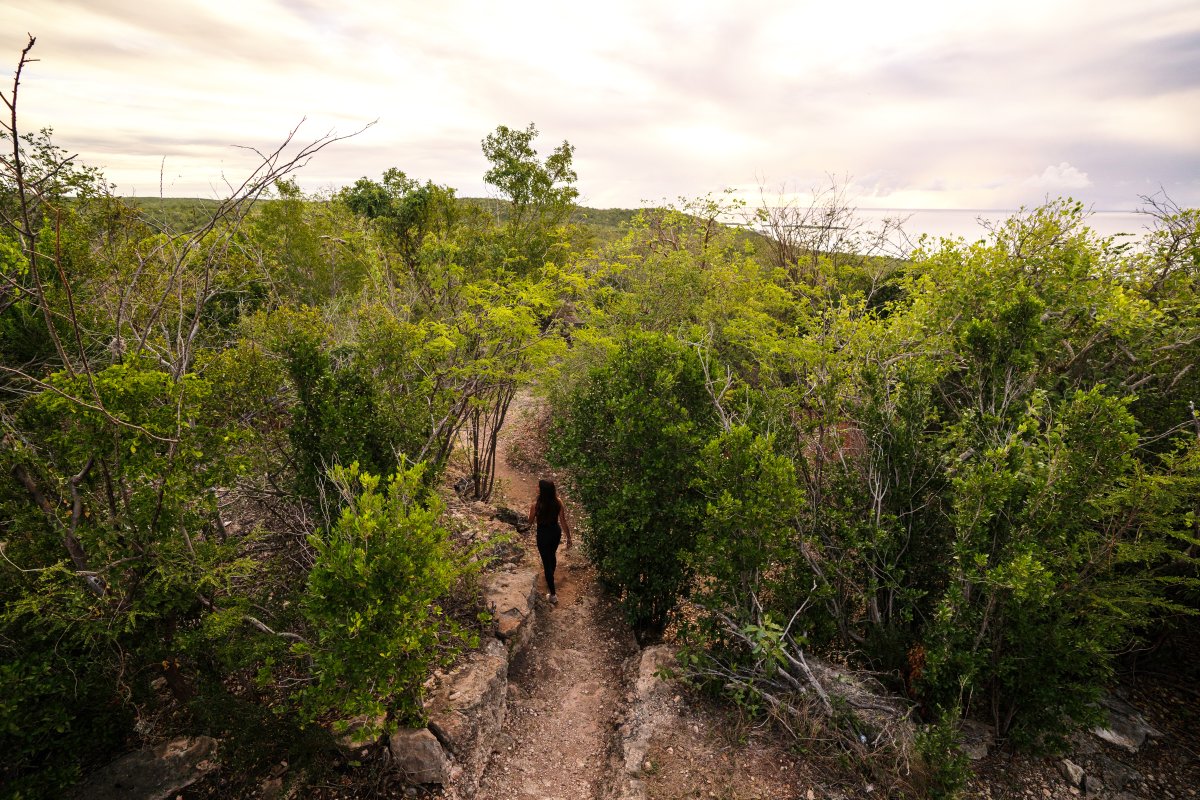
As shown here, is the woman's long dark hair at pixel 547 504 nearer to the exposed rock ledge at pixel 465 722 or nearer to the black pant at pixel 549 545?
the black pant at pixel 549 545

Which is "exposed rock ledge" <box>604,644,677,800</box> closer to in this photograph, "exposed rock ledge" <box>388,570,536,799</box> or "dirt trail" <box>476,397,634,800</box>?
"dirt trail" <box>476,397,634,800</box>

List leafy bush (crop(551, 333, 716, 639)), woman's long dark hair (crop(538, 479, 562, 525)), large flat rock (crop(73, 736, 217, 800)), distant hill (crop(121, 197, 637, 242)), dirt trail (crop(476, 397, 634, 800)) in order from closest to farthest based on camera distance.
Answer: large flat rock (crop(73, 736, 217, 800)), dirt trail (crop(476, 397, 634, 800)), distant hill (crop(121, 197, 637, 242)), leafy bush (crop(551, 333, 716, 639)), woman's long dark hair (crop(538, 479, 562, 525))

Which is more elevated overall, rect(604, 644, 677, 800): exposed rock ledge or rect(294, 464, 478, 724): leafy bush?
rect(294, 464, 478, 724): leafy bush

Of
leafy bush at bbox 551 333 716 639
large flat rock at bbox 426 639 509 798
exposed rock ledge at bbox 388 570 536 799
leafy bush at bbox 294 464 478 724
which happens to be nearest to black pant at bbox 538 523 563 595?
leafy bush at bbox 551 333 716 639

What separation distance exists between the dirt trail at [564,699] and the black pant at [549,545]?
1.54 ft

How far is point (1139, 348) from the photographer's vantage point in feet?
26.2

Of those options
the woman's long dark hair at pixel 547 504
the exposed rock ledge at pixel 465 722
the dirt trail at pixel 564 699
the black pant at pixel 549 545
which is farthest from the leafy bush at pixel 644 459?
the exposed rock ledge at pixel 465 722

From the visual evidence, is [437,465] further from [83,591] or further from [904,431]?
[904,431]

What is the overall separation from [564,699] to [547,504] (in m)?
2.72

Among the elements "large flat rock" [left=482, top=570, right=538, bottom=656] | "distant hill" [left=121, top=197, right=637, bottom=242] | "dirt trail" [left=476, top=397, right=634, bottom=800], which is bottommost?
"dirt trail" [left=476, top=397, right=634, bottom=800]

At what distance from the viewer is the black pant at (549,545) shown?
857 cm

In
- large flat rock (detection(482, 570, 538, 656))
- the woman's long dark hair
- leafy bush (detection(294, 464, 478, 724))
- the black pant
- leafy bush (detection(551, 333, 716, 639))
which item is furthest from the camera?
the black pant

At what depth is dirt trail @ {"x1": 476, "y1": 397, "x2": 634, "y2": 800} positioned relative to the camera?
6184mm

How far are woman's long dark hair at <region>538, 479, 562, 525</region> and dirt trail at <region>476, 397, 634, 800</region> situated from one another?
1660 mm
